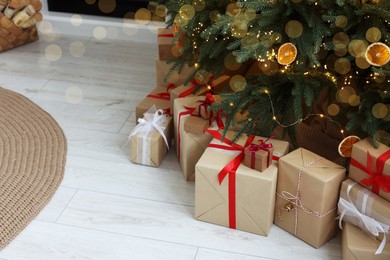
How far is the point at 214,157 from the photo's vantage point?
6.58 feet

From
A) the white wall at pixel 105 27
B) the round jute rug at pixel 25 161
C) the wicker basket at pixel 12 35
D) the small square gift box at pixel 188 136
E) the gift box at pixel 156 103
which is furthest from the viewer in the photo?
the white wall at pixel 105 27

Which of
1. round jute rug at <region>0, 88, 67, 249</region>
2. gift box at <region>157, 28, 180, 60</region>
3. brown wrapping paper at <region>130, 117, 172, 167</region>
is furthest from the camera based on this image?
gift box at <region>157, 28, 180, 60</region>

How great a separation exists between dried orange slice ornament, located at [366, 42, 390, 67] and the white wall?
6.28 feet

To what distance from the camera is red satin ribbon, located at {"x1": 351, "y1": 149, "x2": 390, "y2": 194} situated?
1.80 m

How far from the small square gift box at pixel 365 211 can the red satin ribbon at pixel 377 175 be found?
0.09ft

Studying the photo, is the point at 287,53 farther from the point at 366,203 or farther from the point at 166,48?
the point at 166,48

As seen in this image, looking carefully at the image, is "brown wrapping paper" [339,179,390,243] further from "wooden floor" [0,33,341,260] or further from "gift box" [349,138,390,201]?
"wooden floor" [0,33,341,260]

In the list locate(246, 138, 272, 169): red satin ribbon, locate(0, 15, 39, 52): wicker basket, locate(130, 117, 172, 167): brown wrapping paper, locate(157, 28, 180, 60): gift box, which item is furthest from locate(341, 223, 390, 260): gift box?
locate(0, 15, 39, 52): wicker basket

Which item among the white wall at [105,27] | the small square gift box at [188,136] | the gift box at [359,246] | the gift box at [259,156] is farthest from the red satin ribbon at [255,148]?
the white wall at [105,27]

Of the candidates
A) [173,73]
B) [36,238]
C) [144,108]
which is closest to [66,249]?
[36,238]

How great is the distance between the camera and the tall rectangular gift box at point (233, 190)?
1.94m

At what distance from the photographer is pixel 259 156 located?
1.90m

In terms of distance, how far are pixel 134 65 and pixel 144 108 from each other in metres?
0.78

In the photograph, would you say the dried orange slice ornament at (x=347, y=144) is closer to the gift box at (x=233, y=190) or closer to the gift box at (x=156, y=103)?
the gift box at (x=233, y=190)
